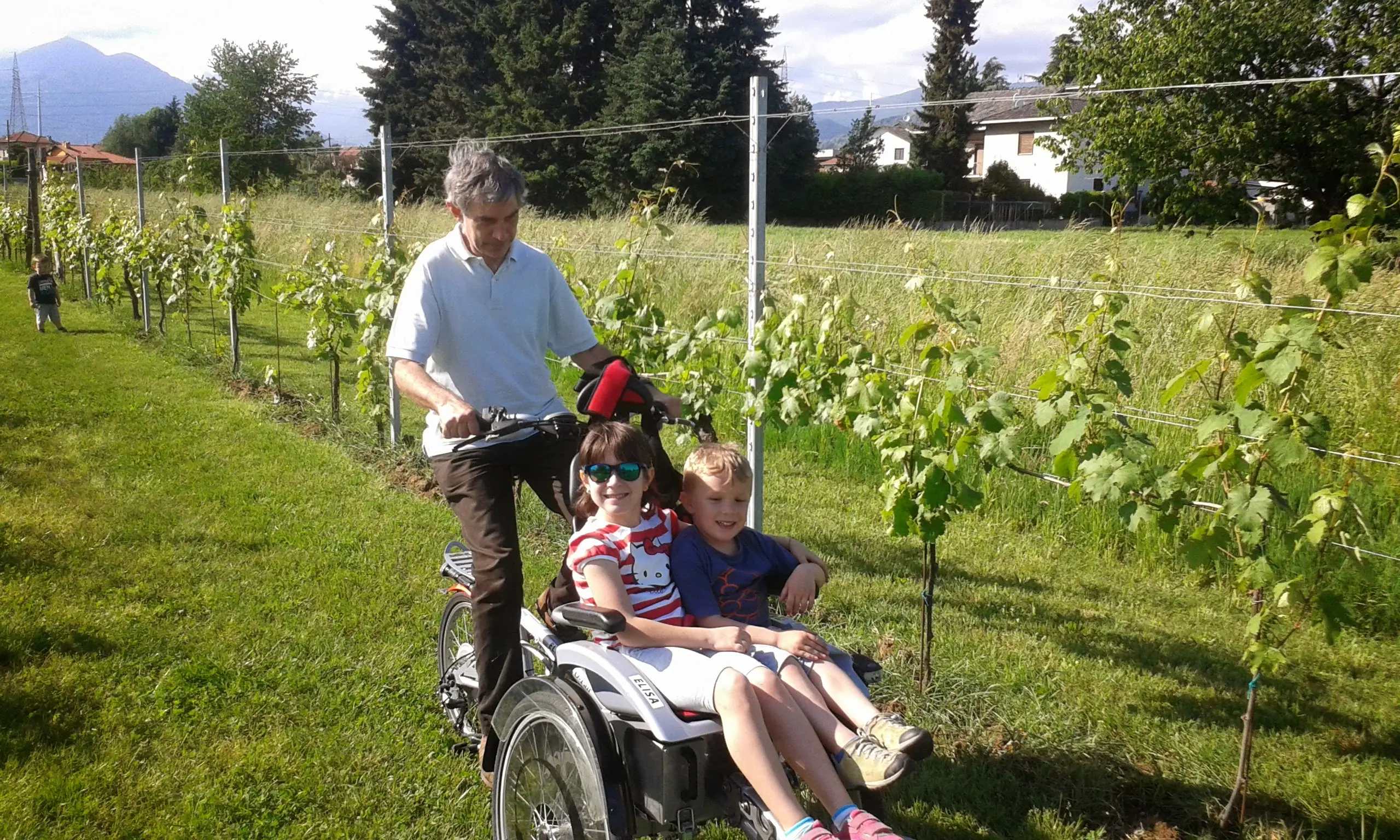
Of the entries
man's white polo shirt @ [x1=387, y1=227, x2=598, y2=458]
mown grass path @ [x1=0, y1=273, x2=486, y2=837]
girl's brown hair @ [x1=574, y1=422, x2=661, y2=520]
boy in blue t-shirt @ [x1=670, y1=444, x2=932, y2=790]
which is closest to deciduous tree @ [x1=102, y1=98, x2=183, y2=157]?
mown grass path @ [x1=0, y1=273, x2=486, y2=837]

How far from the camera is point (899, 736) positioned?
7.47ft

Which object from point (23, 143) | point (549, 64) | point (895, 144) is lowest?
point (23, 143)

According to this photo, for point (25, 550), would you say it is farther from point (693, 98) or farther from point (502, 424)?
point (693, 98)

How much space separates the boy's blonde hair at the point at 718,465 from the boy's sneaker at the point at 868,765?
770 mm

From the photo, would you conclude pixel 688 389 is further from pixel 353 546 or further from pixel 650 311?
pixel 353 546

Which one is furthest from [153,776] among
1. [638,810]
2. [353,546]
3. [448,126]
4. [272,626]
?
[448,126]

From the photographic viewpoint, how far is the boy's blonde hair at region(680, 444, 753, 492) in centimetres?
280

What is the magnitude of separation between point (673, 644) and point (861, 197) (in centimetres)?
3631

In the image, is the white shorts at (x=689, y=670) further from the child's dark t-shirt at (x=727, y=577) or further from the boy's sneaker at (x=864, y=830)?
the boy's sneaker at (x=864, y=830)

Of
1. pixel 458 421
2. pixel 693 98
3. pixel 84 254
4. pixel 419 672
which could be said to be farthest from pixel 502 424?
pixel 693 98

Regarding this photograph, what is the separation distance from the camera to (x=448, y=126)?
40.2m

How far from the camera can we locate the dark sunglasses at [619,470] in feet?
8.87

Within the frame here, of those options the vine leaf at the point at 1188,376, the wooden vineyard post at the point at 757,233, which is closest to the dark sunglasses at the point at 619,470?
the vine leaf at the point at 1188,376

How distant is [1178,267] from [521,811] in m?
6.43
